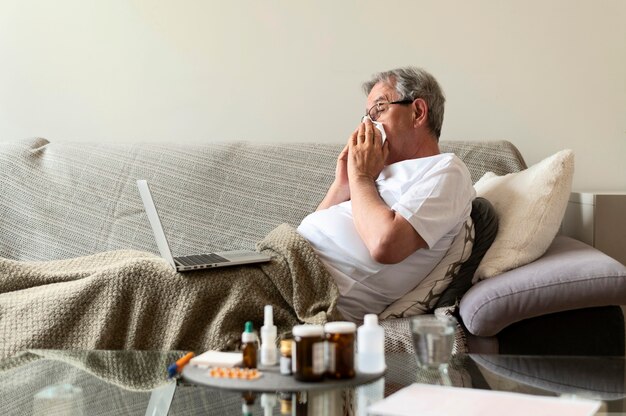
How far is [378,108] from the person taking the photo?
6.78 feet

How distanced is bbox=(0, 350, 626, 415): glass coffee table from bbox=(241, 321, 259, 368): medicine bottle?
0.20 feet

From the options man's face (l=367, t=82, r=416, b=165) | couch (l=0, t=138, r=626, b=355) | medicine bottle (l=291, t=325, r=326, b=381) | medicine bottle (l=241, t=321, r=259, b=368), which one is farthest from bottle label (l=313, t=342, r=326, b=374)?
couch (l=0, t=138, r=626, b=355)

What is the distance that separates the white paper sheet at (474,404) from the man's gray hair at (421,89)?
1.11 meters

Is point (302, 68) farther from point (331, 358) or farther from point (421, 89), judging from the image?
point (331, 358)

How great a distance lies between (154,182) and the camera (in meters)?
2.29

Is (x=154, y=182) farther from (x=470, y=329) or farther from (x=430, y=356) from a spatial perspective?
(x=430, y=356)

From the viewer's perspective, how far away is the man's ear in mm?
2049

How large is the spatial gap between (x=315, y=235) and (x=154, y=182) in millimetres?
612

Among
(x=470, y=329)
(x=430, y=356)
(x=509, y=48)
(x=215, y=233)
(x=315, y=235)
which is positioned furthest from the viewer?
(x=509, y=48)

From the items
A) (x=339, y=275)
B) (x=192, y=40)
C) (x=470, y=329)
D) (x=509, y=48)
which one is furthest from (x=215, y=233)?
(x=509, y=48)

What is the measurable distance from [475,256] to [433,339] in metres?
0.75

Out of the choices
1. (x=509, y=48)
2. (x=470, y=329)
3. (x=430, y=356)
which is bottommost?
(x=470, y=329)

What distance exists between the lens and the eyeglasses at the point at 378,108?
2.05 m

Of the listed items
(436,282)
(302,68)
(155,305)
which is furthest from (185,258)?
(302,68)
